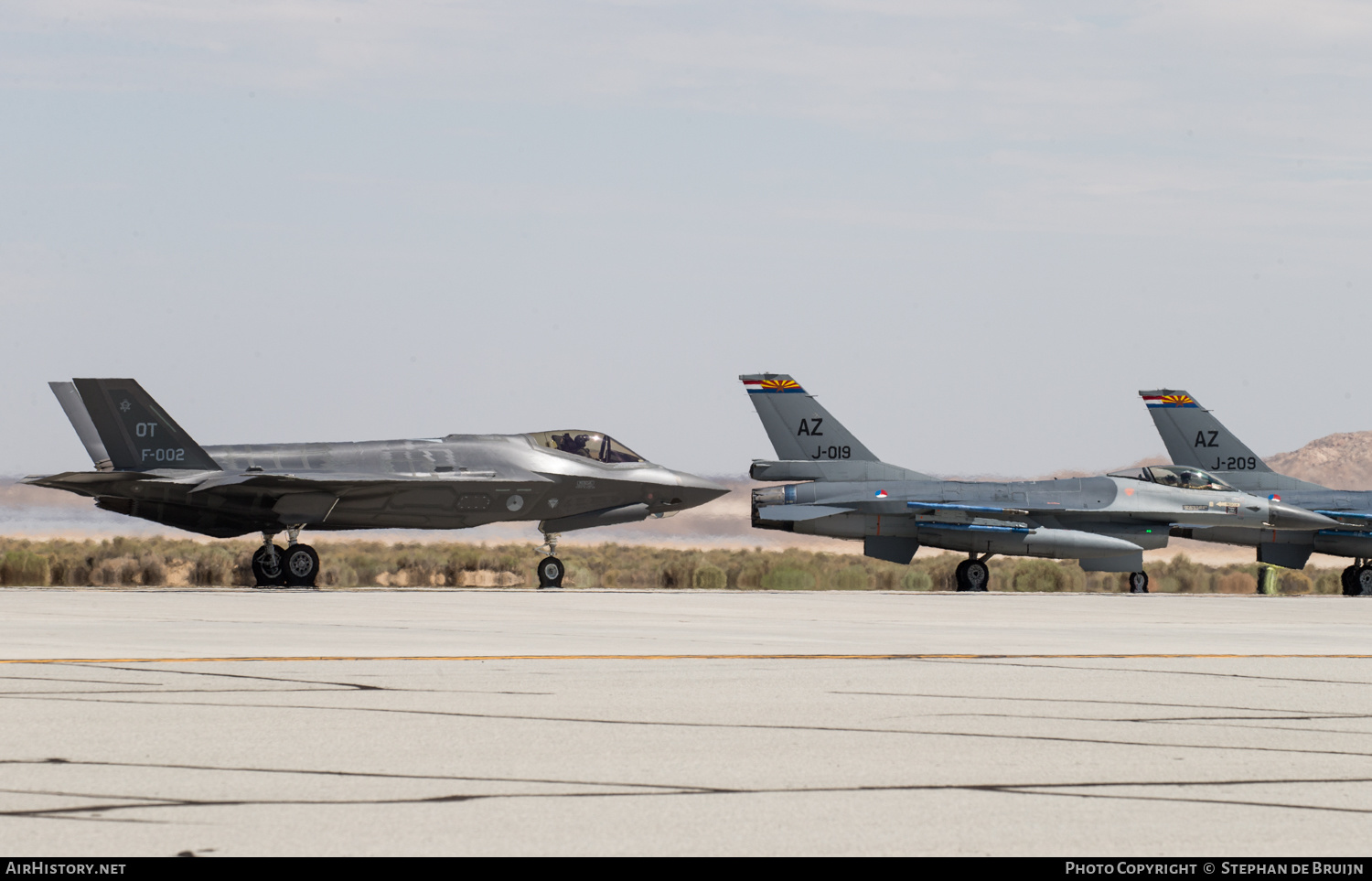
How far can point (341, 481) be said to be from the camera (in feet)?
93.8

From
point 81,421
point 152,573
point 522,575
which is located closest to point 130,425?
point 81,421

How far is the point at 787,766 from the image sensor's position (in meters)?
7.16

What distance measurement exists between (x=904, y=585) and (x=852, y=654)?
88.5ft

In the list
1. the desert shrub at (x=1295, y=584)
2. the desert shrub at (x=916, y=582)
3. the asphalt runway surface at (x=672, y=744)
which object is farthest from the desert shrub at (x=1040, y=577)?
the asphalt runway surface at (x=672, y=744)

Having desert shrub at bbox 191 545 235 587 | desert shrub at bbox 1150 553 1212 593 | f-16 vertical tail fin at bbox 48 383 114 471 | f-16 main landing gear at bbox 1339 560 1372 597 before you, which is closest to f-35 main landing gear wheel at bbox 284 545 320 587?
f-16 vertical tail fin at bbox 48 383 114 471

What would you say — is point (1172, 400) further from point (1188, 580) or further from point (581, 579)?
point (581, 579)

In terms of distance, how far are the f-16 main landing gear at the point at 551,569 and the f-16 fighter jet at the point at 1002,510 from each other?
5660 millimetres

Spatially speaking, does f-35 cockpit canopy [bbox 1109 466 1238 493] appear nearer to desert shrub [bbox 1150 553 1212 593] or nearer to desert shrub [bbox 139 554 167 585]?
desert shrub [bbox 1150 553 1212 593]

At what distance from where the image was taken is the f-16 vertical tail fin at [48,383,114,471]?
28938mm

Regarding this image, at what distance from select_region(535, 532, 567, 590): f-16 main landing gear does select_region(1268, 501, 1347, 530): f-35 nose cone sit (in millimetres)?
15189

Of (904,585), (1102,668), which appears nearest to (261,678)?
(1102,668)

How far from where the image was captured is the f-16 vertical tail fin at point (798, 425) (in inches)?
1427

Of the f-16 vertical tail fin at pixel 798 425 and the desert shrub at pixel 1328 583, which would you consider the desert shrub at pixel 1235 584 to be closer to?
the desert shrub at pixel 1328 583
